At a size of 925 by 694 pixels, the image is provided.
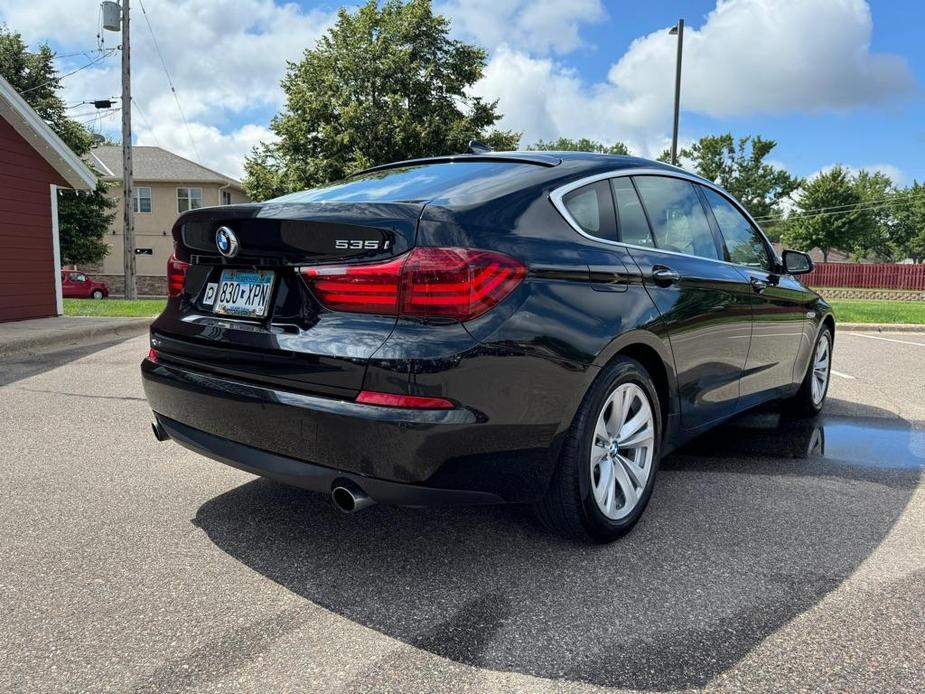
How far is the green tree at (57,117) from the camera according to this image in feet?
92.9

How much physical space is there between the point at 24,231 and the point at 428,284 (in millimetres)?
13423

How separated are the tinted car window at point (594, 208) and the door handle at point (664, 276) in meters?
0.27

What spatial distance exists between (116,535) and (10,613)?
2.15 ft

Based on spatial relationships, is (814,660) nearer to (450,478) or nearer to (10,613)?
(450,478)

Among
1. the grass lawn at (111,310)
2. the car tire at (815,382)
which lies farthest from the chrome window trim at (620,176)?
the grass lawn at (111,310)

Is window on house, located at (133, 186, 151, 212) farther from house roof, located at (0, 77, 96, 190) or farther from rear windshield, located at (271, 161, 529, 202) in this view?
rear windshield, located at (271, 161, 529, 202)

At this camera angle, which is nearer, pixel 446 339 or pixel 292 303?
pixel 446 339

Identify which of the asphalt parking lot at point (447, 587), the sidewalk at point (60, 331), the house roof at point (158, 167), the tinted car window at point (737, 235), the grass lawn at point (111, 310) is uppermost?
the house roof at point (158, 167)

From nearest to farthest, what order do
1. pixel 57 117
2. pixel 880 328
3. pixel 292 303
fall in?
pixel 292 303 → pixel 880 328 → pixel 57 117

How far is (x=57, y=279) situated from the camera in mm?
13852

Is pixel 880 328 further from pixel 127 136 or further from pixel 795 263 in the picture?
pixel 127 136

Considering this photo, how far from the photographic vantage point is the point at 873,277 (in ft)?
139

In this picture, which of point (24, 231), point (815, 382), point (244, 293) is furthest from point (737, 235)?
point (24, 231)

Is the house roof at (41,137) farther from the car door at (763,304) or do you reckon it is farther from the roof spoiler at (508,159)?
the car door at (763,304)
